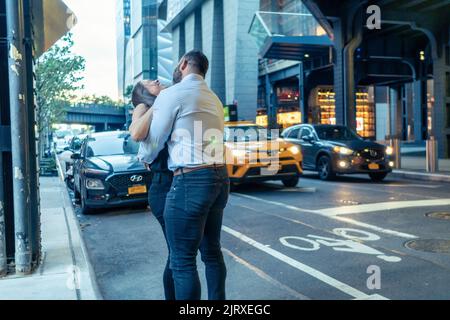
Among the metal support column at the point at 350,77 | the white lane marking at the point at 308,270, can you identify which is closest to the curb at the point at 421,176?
the metal support column at the point at 350,77

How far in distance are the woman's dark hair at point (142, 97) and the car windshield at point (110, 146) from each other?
6788mm

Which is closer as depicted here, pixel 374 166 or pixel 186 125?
pixel 186 125

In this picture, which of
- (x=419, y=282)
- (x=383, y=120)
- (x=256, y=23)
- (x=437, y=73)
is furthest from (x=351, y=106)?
(x=383, y=120)

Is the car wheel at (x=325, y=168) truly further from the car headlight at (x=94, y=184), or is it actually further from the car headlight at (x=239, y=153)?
the car headlight at (x=94, y=184)

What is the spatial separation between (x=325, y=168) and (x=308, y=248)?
8718 millimetres

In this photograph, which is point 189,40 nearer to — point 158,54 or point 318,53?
point 318,53

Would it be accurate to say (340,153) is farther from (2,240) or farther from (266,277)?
(2,240)

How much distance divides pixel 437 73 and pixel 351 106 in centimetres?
381

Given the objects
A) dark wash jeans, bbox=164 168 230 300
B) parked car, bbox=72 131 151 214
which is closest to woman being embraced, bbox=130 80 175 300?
dark wash jeans, bbox=164 168 230 300

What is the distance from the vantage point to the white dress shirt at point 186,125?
326cm

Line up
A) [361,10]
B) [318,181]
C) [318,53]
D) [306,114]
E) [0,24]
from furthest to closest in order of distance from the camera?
[306,114]
[318,53]
[361,10]
[318,181]
[0,24]

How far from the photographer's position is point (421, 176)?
14.9 m

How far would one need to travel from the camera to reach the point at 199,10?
59875mm

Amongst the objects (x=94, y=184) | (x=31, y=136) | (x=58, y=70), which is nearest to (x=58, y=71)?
(x=58, y=70)
